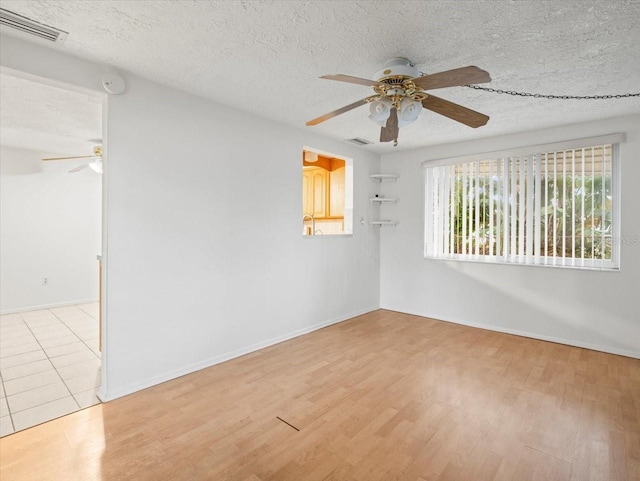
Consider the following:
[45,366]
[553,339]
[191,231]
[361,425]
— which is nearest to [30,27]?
[191,231]

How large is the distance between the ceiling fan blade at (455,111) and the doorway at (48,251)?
2427 mm

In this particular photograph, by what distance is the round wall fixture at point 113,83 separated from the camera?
2.39 m

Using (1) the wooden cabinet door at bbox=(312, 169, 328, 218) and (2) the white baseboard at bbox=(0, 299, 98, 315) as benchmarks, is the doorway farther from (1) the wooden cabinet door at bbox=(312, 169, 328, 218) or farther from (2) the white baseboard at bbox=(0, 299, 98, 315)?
(1) the wooden cabinet door at bbox=(312, 169, 328, 218)

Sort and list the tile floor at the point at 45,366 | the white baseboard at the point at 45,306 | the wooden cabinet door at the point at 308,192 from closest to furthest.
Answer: the tile floor at the point at 45,366 → the white baseboard at the point at 45,306 → the wooden cabinet door at the point at 308,192

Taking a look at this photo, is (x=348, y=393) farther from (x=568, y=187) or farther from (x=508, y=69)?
(x=568, y=187)

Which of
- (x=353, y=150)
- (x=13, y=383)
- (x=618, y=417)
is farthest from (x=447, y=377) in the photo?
(x=13, y=383)

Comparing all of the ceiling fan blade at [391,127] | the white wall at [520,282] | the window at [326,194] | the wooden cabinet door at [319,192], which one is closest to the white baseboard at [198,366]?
the white wall at [520,282]

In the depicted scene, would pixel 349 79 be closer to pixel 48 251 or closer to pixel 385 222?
pixel 385 222

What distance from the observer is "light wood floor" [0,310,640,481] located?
175cm

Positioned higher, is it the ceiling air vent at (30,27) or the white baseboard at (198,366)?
the ceiling air vent at (30,27)

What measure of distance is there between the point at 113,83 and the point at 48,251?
424 cm

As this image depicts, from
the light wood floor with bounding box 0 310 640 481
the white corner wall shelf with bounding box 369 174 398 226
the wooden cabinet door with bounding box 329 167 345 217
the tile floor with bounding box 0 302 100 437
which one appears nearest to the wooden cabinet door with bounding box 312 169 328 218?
the wooden cabinet door with bounding box 329 167 345 217

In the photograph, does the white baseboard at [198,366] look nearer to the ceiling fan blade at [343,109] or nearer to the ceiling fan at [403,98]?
the ceiling fan blade at [343,109]

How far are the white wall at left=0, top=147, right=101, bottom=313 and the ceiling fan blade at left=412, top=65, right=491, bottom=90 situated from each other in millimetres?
5901
